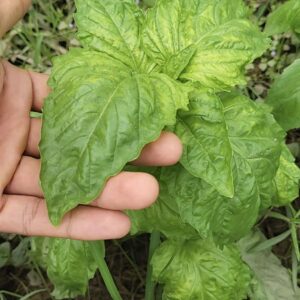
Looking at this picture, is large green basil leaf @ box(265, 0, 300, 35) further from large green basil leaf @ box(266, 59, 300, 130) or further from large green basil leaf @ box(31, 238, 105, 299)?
large green basil leaf @ box(31, 238, 105, 299)

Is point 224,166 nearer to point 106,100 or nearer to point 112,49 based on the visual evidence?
point 106,100

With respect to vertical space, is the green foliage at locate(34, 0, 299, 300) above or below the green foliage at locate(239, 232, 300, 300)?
above

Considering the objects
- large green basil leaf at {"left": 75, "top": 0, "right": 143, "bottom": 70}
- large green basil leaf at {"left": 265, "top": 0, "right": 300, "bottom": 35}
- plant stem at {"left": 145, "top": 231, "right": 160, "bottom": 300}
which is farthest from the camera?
plant stem at {"left": 145, "top": 231, "right": 160, "bottom": 300}

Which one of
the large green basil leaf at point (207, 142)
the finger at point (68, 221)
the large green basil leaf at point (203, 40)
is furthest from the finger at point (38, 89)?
the large green basil leaf at point (207, 142)

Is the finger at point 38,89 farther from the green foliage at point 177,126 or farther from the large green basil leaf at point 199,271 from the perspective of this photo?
the large green basil leaf at point 199,271

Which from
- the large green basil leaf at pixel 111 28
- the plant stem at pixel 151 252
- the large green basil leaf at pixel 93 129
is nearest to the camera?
the large green basil leaf at pixel 93 129

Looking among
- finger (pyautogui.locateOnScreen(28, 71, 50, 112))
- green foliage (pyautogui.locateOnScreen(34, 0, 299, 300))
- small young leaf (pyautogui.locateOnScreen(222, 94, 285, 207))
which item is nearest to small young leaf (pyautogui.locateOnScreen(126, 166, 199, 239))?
green foliage (pyautogui.locateOnScreen(34, 0, 299, 300))

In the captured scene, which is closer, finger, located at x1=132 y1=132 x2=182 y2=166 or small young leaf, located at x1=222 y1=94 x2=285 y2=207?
finger, located at x1=132 y1=132 x2=182 y2=166
